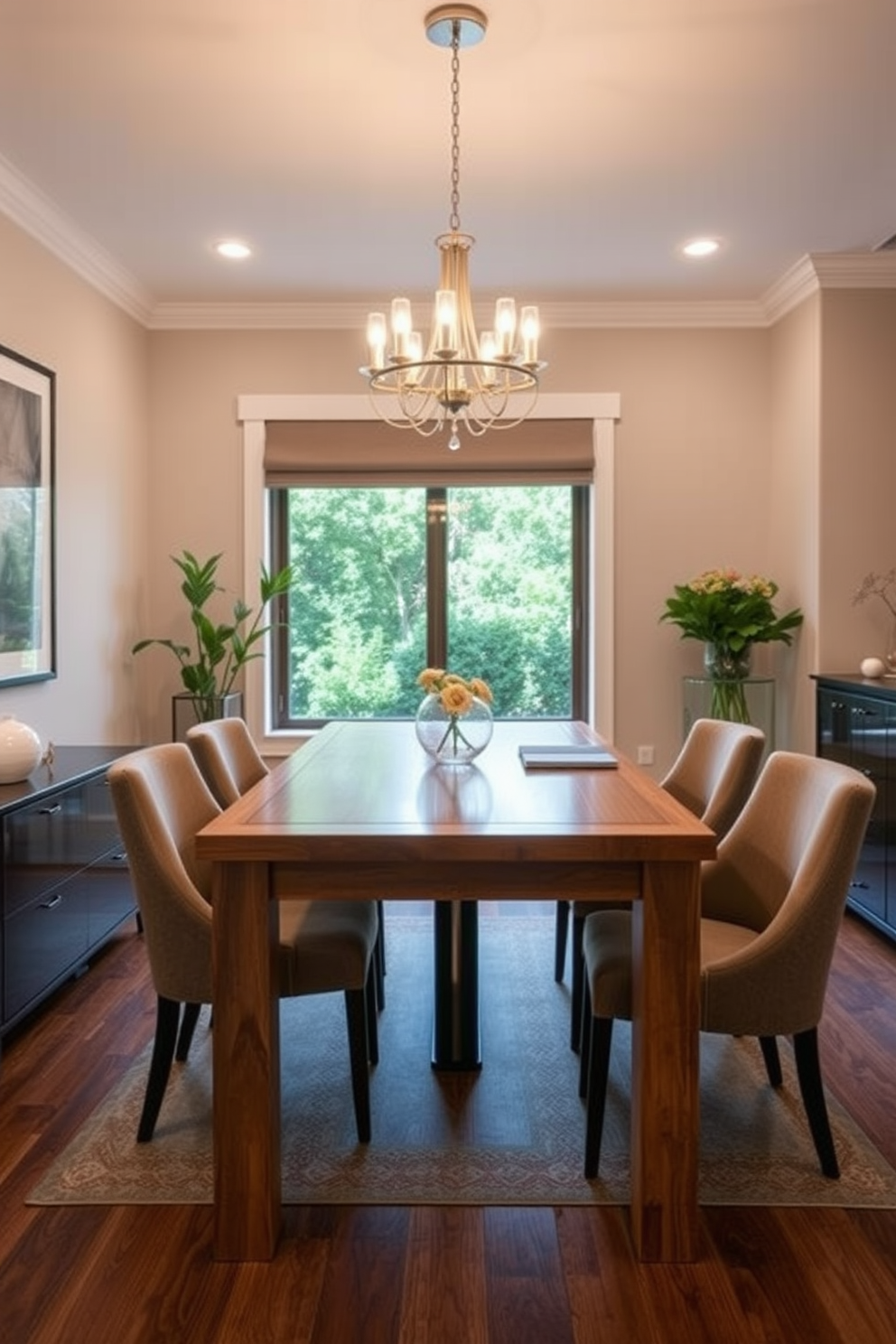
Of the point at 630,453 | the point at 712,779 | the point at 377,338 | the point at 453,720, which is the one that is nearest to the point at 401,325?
the point at 377,338

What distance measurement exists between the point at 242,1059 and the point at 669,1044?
78 cm

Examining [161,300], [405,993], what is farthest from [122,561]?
[405,993]

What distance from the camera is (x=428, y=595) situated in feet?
16.4

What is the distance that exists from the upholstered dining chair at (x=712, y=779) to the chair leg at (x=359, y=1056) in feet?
2.23

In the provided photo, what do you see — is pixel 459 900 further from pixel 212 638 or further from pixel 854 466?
pixel 854 466

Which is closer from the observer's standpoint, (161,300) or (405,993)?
(405,993)

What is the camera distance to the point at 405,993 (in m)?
3.07

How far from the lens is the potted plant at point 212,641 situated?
4414 millimetres

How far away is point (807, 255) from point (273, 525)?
2.82 metres

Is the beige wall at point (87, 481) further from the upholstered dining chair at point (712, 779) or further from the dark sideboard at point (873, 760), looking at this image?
the dark sideboard at point (873, 760)

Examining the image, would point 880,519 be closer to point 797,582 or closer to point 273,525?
point 797,582

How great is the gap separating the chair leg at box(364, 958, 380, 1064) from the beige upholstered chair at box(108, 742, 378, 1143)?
1.16ft

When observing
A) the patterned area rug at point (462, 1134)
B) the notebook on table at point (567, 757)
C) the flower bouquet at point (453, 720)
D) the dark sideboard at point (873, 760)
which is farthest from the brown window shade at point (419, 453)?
the patterned area rug at point (462, 1134)

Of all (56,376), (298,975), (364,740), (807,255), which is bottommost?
(298,975)
